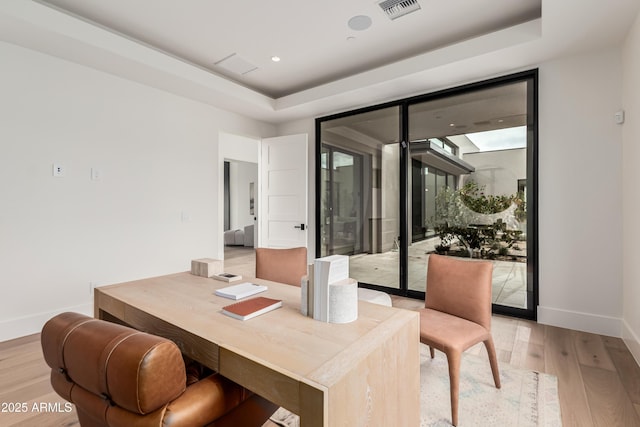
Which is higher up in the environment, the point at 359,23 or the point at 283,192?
the point at 359,23

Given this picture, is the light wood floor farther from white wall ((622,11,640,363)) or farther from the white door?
the white door

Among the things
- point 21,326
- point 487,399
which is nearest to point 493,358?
point 487,399

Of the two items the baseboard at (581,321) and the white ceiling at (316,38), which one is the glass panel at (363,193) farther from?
the baseboard at (581,321)

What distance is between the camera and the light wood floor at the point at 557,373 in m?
1.73

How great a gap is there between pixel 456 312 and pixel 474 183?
6.20ft

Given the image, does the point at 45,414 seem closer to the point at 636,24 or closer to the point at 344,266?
the point at 344,266

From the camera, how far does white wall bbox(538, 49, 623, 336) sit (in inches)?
108

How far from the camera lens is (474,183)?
11.3ft

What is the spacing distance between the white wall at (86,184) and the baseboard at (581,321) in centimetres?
399

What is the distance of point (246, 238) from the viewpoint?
27.7 ft

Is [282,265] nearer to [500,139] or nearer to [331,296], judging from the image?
[331,296]

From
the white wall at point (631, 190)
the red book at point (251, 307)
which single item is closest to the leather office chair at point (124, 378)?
the red book at point (251, 307)

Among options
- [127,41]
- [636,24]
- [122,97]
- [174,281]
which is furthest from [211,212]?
[636,24]

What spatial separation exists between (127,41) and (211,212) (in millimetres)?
2141
